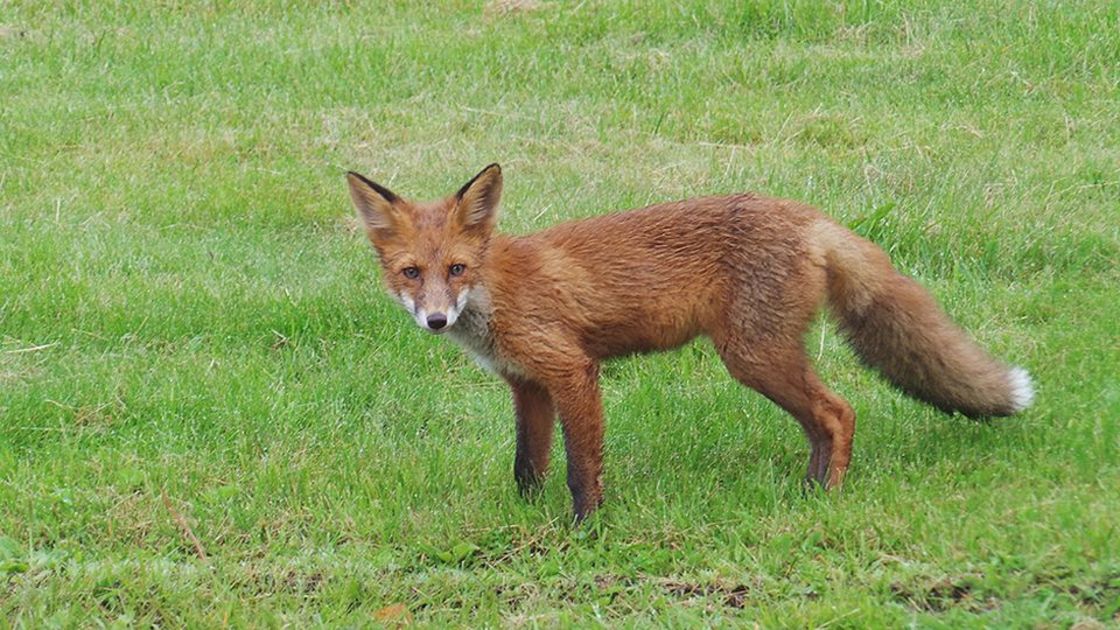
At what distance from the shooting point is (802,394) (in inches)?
232

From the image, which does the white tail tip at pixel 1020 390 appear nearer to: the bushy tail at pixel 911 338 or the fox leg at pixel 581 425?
the bushy tail at pixel 911 338

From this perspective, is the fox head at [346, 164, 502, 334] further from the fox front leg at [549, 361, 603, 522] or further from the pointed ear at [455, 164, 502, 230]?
the fox front leg at [549, 361, 603, 522]

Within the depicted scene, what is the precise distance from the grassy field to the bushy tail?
220 mm

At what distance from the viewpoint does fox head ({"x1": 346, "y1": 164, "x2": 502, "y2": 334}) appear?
5.65m

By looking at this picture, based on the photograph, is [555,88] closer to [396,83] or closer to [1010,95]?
[396,83]

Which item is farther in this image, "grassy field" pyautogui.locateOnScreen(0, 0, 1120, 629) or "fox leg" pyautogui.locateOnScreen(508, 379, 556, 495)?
"fox leg" pyautogui.locateOnScreen(508, 379, 556, 495)

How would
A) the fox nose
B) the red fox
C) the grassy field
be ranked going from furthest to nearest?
the red fox, the fox nose, the grassy field

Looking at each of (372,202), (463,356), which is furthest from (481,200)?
(463,356)

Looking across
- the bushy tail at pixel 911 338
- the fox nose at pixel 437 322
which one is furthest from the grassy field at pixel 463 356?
the fox nose at pixel 437 322

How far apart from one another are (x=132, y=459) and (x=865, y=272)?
10.8 feet

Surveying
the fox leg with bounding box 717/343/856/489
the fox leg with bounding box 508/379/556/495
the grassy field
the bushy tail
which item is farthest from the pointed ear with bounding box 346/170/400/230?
the bushy tail

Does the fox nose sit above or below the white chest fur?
above

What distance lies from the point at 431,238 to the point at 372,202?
300mm

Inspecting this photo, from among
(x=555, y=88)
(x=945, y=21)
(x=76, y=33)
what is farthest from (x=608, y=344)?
(x=76, y=33)
